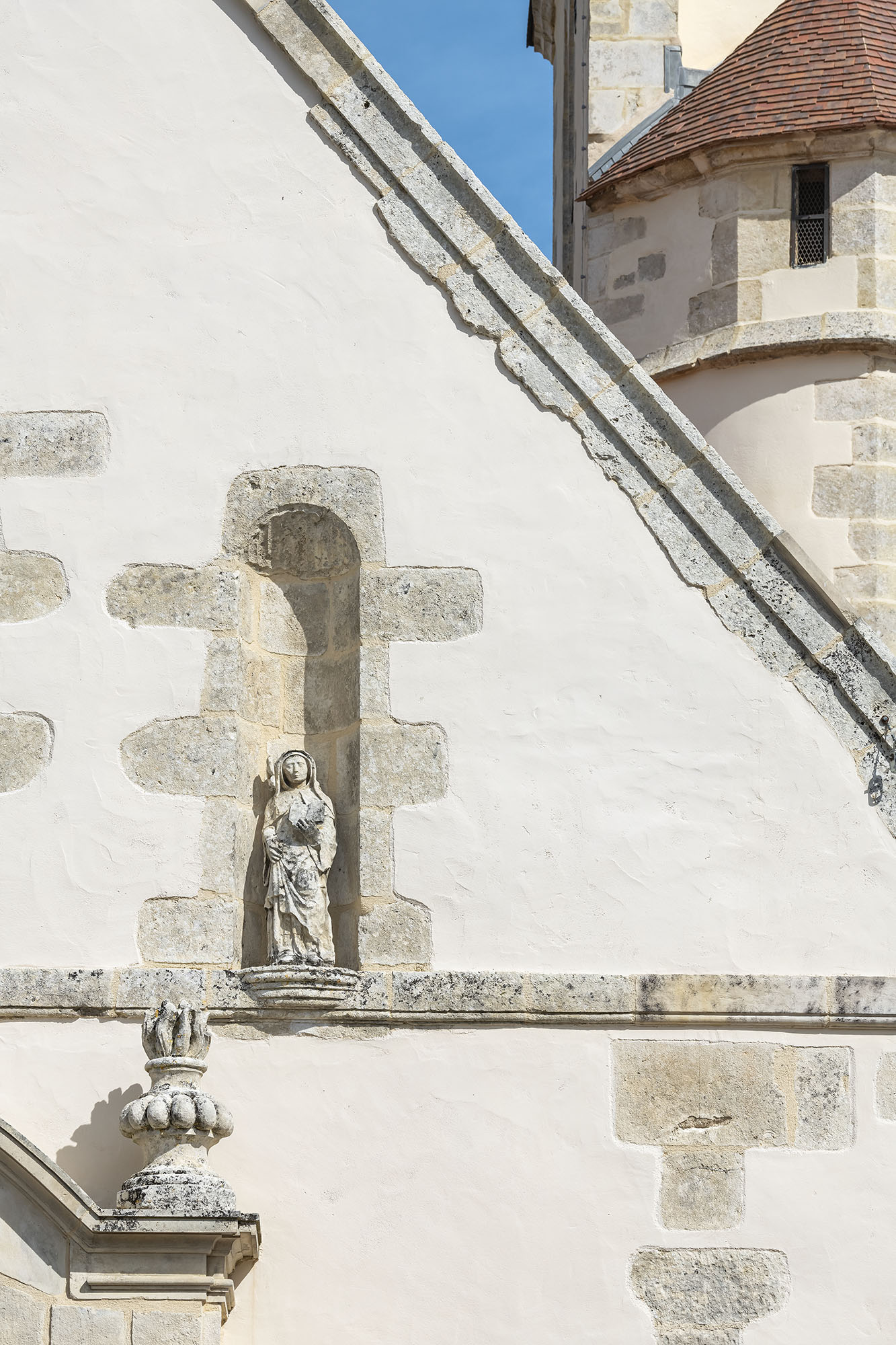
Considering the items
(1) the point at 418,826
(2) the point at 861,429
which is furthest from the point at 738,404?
(1) the point at 418,826

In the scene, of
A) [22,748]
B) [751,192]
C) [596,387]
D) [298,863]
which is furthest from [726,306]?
[22,748]

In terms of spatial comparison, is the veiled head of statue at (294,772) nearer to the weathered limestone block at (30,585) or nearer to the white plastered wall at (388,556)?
the white plastered wall at (388,556)

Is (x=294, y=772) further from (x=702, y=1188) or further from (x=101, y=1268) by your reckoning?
(x=702, y=1188)

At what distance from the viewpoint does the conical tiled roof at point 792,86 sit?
977 centimetres

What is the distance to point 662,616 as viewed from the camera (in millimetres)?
7141

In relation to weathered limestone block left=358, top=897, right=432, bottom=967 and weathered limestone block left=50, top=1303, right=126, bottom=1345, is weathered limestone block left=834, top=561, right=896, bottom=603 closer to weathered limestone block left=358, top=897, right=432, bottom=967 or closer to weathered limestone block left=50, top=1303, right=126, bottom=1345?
weathered limestone block left=358, top=897, right=432, bottom=967

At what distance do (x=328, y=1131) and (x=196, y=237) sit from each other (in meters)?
3.04

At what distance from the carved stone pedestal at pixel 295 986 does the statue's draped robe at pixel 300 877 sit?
0.20 ft

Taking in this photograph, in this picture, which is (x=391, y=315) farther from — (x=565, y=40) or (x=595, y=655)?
(x=565, y=40)

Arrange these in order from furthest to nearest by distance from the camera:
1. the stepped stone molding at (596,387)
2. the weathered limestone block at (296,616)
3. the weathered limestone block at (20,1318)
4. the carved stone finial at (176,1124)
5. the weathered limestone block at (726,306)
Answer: the weathered limestone block at (726,306) → the weathered limestone block at (296,616) → the stepped stone molding at (596,387) → the carved stone finial at (176,1124) → the weathered limestone block at (20,1318)

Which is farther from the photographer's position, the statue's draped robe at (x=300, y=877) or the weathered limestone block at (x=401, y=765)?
the weathered limestone block at (x=401, y=765)

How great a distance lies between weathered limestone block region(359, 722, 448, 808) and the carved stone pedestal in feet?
1.92

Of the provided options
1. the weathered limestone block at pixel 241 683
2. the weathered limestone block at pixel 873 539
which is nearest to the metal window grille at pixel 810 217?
the weathered limestone block at pixel 873 539

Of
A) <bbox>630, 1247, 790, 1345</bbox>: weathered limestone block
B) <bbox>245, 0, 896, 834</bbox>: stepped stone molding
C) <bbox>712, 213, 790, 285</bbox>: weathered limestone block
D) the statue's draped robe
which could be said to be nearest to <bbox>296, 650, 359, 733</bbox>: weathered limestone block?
the statue's draped robe
